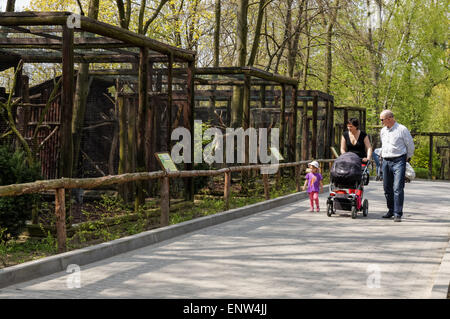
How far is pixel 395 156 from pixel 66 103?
636 centimetres

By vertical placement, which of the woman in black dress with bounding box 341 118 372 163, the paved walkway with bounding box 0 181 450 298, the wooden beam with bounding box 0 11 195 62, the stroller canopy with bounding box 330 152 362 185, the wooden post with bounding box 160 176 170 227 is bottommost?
the paved walkway with bounding box 0 181 450 298

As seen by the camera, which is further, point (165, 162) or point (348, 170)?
point (348, 170)

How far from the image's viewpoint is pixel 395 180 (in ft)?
41.3

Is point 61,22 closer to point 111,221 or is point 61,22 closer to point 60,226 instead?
point 60,226

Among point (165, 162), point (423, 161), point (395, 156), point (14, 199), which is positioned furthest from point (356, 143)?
point (423, 161)

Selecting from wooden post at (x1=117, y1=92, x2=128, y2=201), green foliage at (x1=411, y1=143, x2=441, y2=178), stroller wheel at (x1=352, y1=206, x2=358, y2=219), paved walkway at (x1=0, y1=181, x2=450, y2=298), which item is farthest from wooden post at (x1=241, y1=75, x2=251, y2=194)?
green foliage at (x1=411, y1=143, x2=441, y2=178)

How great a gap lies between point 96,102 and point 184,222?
1028 cm

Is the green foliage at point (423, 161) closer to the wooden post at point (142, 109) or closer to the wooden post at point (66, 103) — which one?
the wooden post at point (142, 109)

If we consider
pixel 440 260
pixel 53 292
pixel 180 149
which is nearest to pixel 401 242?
pixel 440 260

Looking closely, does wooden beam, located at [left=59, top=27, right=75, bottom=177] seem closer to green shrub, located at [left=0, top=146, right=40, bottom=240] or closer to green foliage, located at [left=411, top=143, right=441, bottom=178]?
green shrub, located at [left=0, top=146, right=40, bottom=240]

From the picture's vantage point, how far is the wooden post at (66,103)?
363 inches

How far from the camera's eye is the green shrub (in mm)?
9172

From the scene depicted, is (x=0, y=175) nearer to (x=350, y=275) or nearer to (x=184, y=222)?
(x=184, y=222)

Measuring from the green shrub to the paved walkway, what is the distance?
1.80 m
